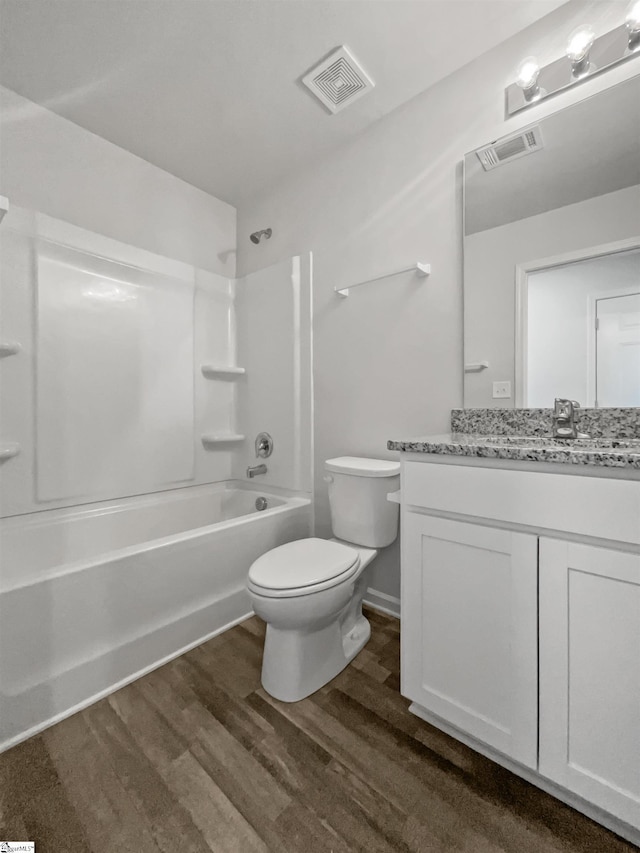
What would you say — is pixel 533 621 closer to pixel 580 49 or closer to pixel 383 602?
pixel 383 602

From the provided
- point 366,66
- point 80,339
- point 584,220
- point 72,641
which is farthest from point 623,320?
point 80,339

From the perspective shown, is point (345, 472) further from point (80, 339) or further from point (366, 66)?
point (366, 66)

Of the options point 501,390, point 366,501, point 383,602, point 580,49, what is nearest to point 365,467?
point 366,501

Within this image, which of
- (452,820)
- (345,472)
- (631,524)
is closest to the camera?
(631,524)

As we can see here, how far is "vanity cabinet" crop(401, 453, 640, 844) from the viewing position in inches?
32.4

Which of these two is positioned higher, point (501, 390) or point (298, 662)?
point (501, 390)

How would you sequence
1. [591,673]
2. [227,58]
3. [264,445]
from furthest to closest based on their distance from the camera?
[264,445] < [227,58] < [591,673]

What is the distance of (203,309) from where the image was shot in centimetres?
241

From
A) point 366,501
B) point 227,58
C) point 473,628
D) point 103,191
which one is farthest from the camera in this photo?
point 103,191

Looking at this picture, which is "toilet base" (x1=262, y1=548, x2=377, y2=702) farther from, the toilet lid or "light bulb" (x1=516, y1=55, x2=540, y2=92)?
"light bulb" (x1=516, y1=55, x2=540, y2=92)

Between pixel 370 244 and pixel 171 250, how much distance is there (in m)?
1.26

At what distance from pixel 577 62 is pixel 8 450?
8.76 feet

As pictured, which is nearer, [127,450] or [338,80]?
[338,80]

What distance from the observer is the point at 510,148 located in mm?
1450
